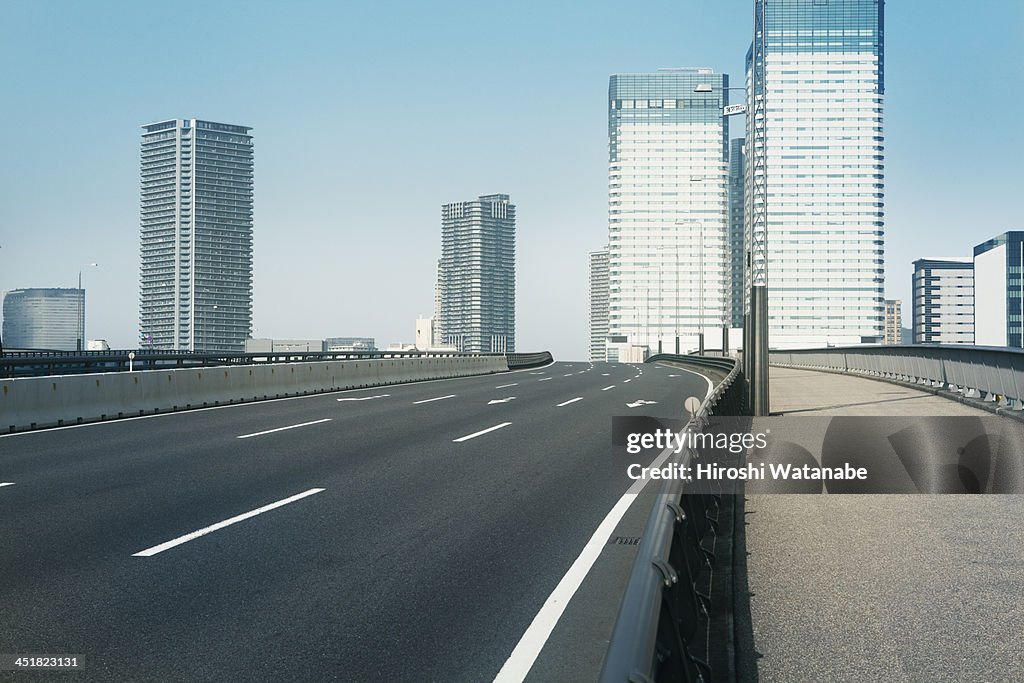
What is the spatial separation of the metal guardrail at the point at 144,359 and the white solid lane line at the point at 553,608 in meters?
21.7

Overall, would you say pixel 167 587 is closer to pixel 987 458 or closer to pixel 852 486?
pixel 852 486

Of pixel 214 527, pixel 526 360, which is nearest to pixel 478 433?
pixel 214 527

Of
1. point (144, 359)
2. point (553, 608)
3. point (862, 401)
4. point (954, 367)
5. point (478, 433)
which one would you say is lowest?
point (553, 608)

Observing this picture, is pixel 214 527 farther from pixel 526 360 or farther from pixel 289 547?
pixel 526 360

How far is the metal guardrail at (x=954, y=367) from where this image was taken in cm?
1845

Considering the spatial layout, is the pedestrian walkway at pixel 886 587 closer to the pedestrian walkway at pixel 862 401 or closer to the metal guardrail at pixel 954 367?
the metal guardrail at pixel 954 367

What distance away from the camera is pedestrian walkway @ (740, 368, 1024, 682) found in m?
4.73

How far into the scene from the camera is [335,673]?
4.57m

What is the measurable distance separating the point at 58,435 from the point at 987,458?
14.5m

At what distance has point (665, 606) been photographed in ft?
11.4

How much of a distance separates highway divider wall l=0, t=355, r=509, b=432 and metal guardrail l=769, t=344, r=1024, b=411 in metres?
18.1

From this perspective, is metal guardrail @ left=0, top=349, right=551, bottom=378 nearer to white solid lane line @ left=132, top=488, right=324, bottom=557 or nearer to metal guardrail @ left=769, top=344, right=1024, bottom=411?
white solid lane line @ left=132, top=488, right=324, bottom=557

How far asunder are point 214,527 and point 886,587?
548 cm

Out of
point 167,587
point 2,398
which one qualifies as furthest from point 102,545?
point 2,398
